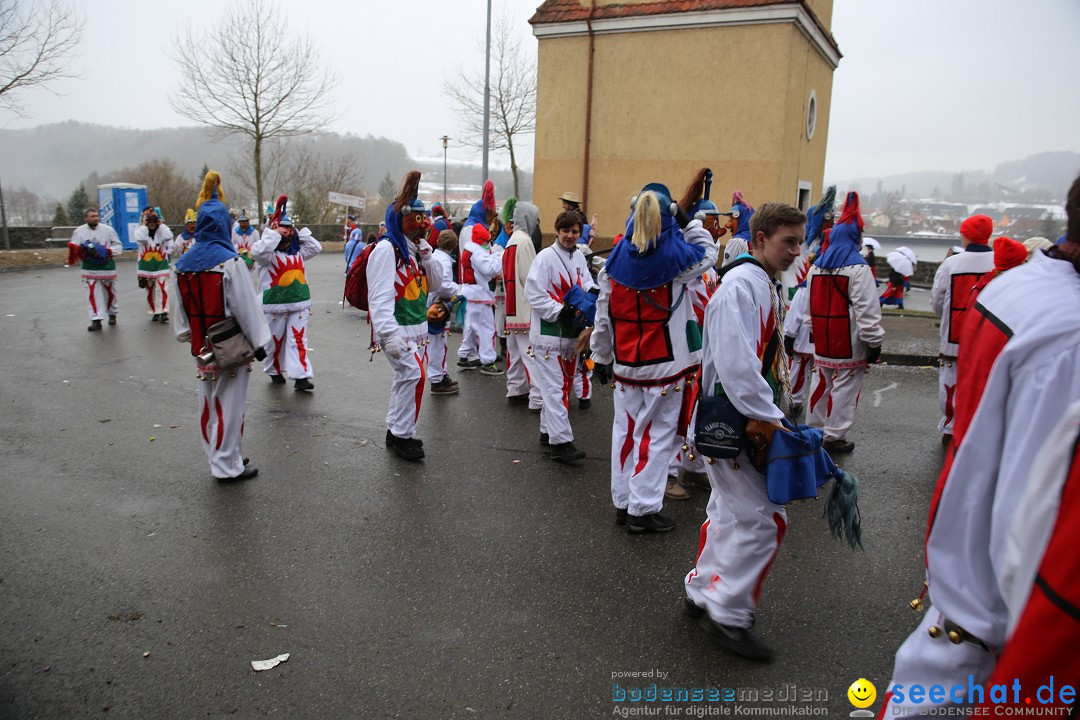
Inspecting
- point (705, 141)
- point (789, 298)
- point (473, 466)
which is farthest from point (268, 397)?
point (705, 141)

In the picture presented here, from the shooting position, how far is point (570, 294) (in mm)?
6039

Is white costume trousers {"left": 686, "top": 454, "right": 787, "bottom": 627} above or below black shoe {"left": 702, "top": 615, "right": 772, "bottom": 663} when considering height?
above

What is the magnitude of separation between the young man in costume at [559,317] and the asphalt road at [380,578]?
0.39 m

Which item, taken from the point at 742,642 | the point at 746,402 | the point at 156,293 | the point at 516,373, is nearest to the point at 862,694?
the point at 742,642

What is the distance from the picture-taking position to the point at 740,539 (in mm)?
3271

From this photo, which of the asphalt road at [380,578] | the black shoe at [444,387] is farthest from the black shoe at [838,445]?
the black shoe at [444,387]

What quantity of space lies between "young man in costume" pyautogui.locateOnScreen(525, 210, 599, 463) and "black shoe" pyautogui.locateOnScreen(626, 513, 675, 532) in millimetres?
1444

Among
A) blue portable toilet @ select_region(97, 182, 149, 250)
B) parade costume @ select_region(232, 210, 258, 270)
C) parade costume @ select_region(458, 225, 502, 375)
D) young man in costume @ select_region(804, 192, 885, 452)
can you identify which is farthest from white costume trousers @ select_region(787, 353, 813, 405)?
blue portable toilet @ select_region(97, 182, 149, 250)

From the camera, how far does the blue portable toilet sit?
87.5 feet

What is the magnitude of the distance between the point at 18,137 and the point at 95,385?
186096 millimetres

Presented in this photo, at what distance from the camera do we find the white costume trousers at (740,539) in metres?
3.25

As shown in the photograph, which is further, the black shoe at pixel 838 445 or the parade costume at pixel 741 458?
the black shoe at pixel 838 445

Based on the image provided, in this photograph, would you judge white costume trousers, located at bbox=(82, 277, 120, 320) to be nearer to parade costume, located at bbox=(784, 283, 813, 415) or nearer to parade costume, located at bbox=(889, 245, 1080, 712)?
parade costume, located at bbox=(784, 283, 813, 415)

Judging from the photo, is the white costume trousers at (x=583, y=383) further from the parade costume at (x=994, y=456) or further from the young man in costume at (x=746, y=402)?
the parade costume at (x=994, y=456)
